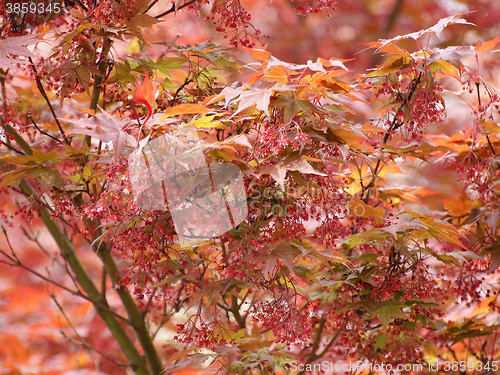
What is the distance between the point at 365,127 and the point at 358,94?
0.09m

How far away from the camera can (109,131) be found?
0.92m

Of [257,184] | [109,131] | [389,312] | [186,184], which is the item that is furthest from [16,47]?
[389,312]

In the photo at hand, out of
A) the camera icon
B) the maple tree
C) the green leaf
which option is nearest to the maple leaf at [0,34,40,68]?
the maple tree

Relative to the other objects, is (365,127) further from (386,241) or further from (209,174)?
(209,174)

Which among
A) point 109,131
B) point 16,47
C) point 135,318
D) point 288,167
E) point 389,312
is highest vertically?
point 16,47

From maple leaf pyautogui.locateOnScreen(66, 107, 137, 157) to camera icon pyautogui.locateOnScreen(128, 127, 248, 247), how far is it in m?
0.03

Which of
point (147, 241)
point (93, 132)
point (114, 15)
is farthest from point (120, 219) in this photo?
point (114, 15)

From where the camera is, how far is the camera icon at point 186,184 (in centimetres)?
94

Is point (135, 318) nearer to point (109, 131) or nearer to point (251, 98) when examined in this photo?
point (109, 131)

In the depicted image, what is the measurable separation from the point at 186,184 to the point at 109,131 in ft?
0.62

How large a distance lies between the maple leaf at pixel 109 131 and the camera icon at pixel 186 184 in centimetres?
3

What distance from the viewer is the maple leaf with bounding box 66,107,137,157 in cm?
89

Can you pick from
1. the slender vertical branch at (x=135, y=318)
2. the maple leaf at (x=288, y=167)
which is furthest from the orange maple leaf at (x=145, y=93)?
the slender vertical branch at (x=135, y=318)

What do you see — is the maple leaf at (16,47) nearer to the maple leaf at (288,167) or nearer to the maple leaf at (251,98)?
the maple leaf at (251,98)
